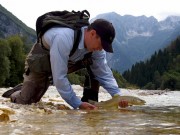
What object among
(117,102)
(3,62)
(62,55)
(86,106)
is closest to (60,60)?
(62,55)

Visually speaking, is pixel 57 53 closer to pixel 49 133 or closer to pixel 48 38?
pixel 48 38

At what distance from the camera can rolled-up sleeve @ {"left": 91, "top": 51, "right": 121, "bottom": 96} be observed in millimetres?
7109

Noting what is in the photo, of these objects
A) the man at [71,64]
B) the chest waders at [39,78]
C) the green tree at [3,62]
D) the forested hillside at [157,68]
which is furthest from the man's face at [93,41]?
the forested hillside at [157,68]

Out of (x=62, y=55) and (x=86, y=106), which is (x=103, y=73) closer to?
(x=86, y=106)

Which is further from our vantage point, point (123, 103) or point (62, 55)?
point (123, 103)

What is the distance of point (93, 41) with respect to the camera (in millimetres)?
5977

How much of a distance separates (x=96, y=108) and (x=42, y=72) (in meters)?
1.21

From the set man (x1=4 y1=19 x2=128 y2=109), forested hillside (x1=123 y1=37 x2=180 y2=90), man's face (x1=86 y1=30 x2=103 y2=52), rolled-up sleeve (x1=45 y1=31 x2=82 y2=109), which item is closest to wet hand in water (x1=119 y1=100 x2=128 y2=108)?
man (x1=4 y1=19 x2=128 y2=109)

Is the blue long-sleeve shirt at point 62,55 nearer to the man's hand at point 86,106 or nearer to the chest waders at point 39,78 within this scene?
the man's hand at point 86,106

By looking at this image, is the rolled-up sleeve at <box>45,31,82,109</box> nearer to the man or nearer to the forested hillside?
the man

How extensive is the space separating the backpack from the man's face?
193mm

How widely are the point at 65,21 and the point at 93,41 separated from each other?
2.30 feet

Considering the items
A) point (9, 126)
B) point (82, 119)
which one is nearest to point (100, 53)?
point (82, 119)

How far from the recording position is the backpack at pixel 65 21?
621 cm
